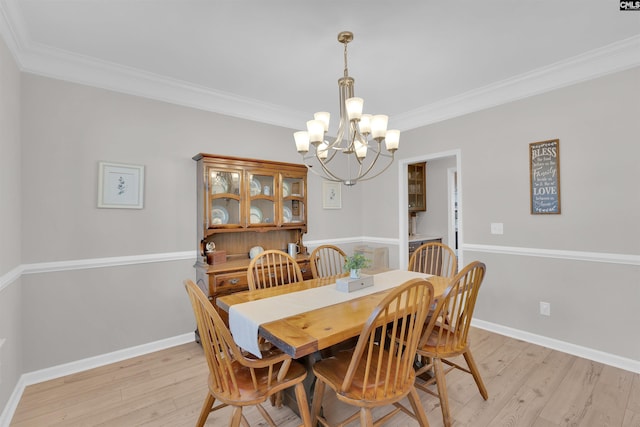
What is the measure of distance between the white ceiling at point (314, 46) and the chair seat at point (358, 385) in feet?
7.14

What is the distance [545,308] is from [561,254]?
21.4 inches

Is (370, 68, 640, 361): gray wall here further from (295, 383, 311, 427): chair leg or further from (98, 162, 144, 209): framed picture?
(98, 162, 144, 209): framed picture

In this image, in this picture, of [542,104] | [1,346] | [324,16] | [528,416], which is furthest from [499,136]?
[1,346]

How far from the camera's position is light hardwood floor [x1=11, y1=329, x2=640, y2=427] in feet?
6.19

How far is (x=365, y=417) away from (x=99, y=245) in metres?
2.53

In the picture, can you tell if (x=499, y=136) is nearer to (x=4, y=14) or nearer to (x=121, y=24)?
(x=121, y=24)

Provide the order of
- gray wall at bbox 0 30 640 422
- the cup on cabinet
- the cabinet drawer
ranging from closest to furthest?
gray wall at bbox 0 30 640 422 → the cabinet drawer → the cup on cabinet

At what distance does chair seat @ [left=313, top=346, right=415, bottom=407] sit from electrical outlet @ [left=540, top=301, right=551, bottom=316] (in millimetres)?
2079

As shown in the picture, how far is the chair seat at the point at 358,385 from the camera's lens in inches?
55.2

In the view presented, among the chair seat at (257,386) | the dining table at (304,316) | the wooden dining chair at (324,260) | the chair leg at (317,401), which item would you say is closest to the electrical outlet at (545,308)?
the dining table at (304,316)

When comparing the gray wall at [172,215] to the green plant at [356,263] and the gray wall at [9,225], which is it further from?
the green plant at [356,263]

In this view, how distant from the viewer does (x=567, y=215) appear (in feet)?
8.99

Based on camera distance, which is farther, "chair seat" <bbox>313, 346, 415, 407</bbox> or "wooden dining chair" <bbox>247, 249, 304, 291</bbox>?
"wooden dining chair" <bbox>247, 249, 304, 291</bbox>

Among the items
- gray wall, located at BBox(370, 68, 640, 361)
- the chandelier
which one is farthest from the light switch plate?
the chandelier
